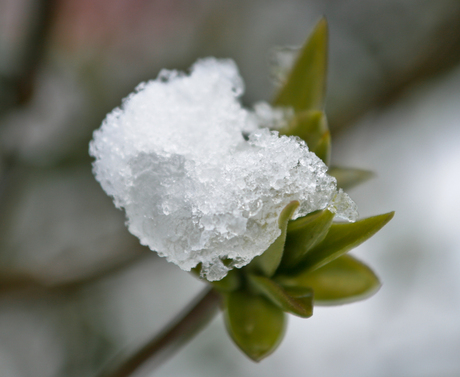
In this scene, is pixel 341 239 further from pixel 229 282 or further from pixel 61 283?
pixel 61 283

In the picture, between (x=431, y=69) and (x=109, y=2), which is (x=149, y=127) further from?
(x=109, y=2)

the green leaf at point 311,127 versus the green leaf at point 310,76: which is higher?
the green leaf at point 310,76

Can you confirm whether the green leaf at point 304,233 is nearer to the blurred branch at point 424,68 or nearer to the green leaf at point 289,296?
the green leaf at point 289,296

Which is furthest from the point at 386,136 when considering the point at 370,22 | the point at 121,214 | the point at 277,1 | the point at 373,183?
the point at 121,214

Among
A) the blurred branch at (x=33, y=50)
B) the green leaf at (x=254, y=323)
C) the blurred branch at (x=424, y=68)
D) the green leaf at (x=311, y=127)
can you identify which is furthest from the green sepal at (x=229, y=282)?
the blurred branch at (x=424, y=68)

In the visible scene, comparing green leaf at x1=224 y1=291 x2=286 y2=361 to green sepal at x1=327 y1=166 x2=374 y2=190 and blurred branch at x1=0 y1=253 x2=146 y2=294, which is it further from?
blurred branch at x1=0 y1=253 x2=146 y2=294

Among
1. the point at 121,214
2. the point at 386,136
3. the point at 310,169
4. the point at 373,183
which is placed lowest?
the point at 121,214

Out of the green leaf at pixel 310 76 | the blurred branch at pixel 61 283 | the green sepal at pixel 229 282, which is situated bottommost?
the blurred branch at pixel 61 283

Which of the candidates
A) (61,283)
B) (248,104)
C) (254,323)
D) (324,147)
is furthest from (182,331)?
(248,104)
